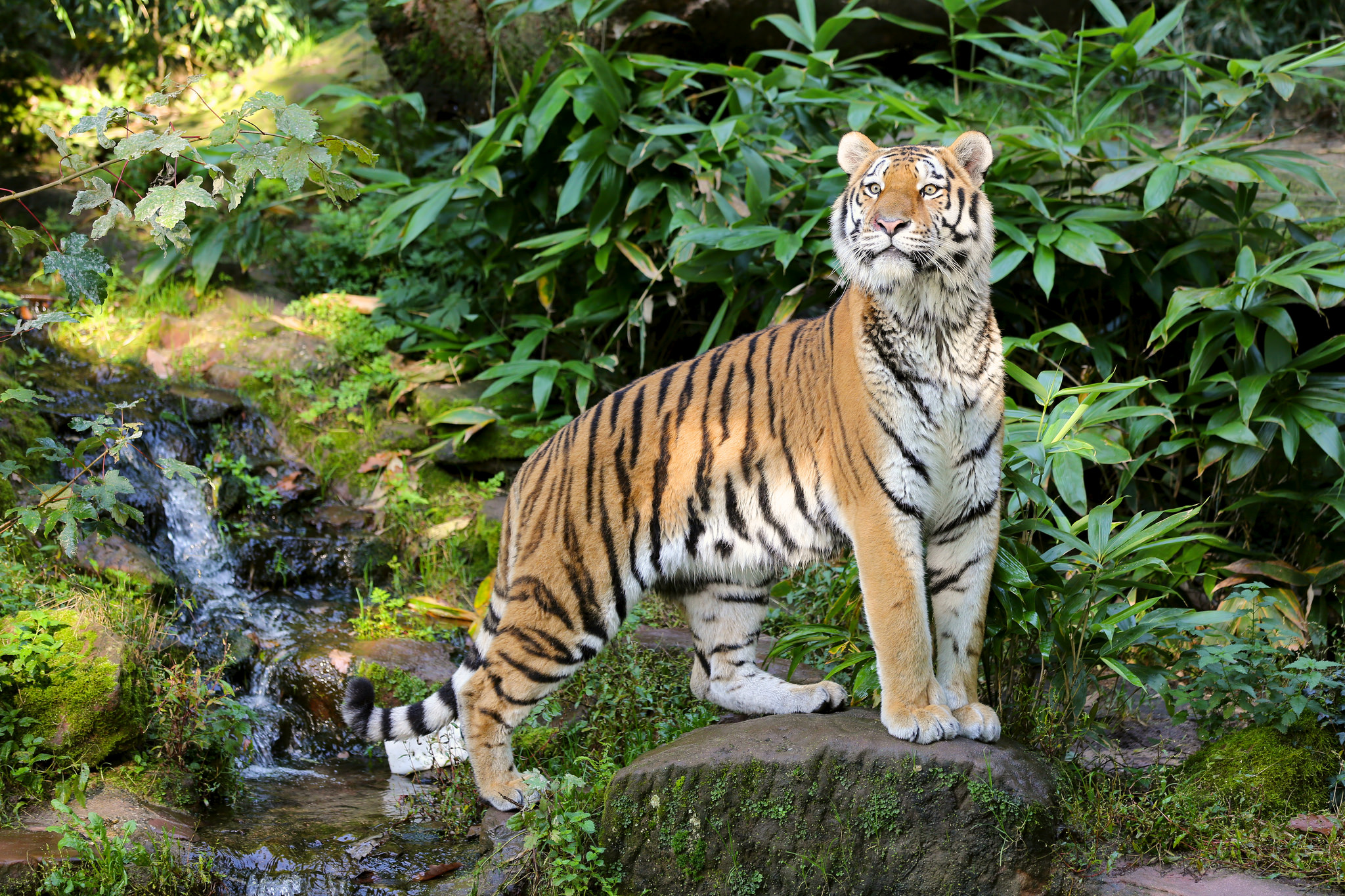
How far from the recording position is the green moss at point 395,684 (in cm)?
470

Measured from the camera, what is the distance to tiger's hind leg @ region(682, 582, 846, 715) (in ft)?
12.7

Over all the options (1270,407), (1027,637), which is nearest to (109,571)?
(1027,637)

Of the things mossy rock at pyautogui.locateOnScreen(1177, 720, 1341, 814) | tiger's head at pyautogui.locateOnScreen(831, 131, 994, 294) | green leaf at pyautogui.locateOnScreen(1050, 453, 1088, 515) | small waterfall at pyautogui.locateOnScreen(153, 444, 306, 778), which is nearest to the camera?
tiger's head at pyautogui.locateOnScreen(831, 131, 994, 294)

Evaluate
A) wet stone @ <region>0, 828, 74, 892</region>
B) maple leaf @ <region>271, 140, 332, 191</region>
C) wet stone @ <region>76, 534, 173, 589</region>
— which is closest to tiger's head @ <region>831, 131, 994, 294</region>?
maple leaf @ <region>271, 140, 332, 191</region>

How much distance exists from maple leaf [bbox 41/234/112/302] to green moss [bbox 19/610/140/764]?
136 cm

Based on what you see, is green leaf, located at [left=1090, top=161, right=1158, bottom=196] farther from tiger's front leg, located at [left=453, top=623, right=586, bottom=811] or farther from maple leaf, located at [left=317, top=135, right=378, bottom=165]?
maple leaf, located at [left=317, top=135, right=378, bottom=165]

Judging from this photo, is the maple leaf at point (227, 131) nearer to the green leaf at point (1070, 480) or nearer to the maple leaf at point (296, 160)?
the maple leaf at point (296, 160)

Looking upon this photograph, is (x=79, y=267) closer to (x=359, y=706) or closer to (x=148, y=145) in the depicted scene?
(x=148, y=145)

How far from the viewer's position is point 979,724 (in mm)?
3100

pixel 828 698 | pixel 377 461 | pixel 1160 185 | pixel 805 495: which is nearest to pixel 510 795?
pixel 828 698

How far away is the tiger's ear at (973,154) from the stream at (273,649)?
2.72 meters

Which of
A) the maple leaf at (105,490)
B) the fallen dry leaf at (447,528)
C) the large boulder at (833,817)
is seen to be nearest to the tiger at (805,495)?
the large boulder at (833,817)

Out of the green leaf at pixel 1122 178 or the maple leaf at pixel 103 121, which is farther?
the green leaf at pixel 1122 178

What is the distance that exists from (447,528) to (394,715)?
2.31 m
